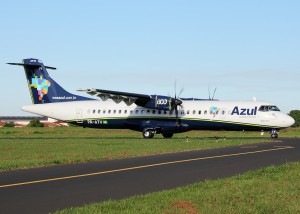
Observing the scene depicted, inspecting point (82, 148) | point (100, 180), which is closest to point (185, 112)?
point (82, 148)

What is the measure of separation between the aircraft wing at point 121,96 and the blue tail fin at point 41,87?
6.17 meters

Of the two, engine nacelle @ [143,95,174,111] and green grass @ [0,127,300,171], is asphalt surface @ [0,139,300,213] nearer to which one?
green grass @ [0,127,300,171]

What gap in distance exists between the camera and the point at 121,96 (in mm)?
50031

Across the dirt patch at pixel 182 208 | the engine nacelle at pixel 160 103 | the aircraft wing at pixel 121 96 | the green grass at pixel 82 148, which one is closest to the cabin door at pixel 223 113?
the green grass at pixel 82 148

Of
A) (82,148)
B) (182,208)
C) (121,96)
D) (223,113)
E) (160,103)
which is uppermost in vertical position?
(121,96)

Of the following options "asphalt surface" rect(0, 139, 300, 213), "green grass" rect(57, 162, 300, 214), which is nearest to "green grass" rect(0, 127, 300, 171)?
"asphalt surface" rect(0, 139, 300, 213)

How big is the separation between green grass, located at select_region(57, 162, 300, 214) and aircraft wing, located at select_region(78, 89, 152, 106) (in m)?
33.7

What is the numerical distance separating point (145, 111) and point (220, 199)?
40.2 m

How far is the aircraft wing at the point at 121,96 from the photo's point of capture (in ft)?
159

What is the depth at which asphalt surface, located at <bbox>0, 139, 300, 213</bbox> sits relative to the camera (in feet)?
36.7

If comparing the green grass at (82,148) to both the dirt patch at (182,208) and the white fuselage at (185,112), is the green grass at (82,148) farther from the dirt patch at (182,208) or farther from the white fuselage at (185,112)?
the dirt patch at (182,208)

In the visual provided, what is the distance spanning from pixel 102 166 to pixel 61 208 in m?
9.52

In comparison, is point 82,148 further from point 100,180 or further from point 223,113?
point 223,113

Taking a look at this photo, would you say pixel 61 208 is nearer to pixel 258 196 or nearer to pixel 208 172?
pixel 258 196
